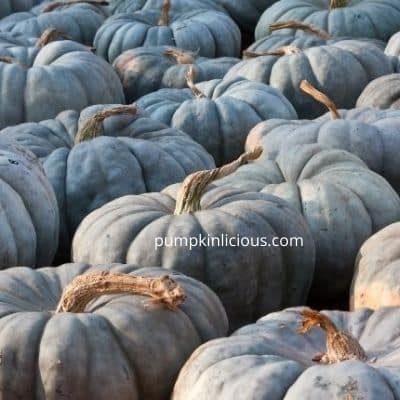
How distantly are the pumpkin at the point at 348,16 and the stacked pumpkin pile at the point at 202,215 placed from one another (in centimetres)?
2

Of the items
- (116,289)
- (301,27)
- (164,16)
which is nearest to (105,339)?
(116,289)

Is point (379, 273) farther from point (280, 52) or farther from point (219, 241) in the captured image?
point (280, 52)

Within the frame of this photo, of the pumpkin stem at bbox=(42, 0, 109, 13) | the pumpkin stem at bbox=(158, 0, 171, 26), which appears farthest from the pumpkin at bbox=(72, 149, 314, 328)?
the pumpkin stem at bbox=(42, 0, 109, 13)

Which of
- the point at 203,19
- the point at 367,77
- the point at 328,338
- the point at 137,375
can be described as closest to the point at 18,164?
the point at 137,375

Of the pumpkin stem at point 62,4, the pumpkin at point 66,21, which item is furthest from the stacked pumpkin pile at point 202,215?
the pumpkin stem at point 62,4

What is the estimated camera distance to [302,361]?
319 centimetres

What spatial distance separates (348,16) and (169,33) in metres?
1.41

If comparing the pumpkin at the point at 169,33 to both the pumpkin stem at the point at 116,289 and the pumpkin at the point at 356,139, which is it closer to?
the pumpkin at the point at 356,139

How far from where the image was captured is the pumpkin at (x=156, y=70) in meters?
7.61

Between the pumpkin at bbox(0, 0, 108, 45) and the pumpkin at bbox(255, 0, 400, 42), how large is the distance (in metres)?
1.50

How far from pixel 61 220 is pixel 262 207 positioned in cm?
127

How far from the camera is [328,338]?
311cm

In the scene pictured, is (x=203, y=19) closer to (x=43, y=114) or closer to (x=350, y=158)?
(x=43, y=114)

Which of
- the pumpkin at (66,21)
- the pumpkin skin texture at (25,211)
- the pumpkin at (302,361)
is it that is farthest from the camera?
the pumpkin at (66,21)
